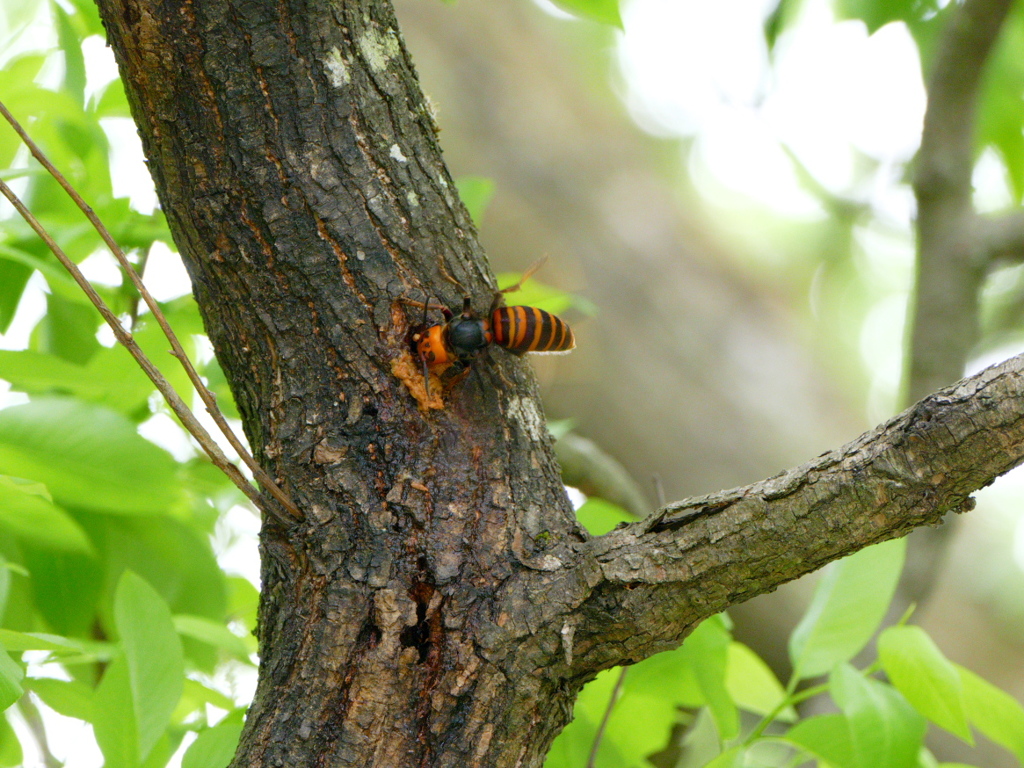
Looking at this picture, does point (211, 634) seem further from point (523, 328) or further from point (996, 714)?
point (996, 714)

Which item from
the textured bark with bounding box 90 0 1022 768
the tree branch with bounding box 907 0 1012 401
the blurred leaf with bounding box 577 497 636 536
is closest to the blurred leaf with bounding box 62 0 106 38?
the textured bark with bounding box 90 0 1022 768

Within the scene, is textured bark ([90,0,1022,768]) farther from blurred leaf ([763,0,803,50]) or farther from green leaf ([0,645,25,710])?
blurred leaf ([763,0,803,50])

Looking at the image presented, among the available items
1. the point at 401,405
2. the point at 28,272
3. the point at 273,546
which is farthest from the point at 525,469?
the point at 28,272

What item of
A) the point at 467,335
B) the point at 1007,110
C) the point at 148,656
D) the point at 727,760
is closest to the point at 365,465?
the point at 467,335

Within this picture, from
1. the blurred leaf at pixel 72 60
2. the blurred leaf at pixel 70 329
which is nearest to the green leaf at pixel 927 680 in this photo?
the blurred leaf at pixel 70 329

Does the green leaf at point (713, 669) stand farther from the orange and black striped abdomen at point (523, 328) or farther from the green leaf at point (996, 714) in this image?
the orange and black striped abdomen at point (523, 328)

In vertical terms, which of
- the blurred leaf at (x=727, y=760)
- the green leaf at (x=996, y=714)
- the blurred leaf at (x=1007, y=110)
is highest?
the blurred leaf at (x=1007, y=110)

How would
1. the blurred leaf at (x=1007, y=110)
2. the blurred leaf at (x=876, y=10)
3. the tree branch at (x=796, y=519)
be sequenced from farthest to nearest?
1. the blurred leaf at (x=1007, y=110)
2. the blurred leaf at (x=876, y=10)
3. the tree branch at (x=796, y=519)
